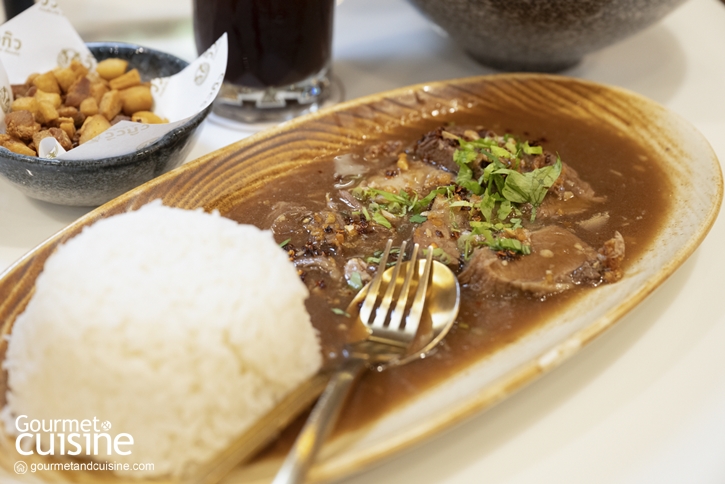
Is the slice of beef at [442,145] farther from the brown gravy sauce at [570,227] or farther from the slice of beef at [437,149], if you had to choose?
the brown gravy sauce at [570,227]

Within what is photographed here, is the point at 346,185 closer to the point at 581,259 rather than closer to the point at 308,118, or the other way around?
the point at 308,118

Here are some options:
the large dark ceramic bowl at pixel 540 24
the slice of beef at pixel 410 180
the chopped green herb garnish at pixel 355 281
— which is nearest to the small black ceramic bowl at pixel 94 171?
the slice of beef at pixel 410 180

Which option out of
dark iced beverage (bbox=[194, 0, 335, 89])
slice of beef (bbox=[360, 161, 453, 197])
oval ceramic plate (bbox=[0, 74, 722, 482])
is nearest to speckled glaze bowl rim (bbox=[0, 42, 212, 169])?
oval ceramic plate (bbox=[0, 74, 722, 482])

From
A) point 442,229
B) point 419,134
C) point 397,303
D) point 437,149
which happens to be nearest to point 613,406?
point 397,303

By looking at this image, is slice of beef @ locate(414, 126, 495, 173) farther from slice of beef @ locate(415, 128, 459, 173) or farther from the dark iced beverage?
the dark iced beverage

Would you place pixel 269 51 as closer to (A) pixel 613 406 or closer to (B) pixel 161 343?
(B) pixel 161 343

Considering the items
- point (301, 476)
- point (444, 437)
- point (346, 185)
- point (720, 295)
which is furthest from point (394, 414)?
point (720, 295)
